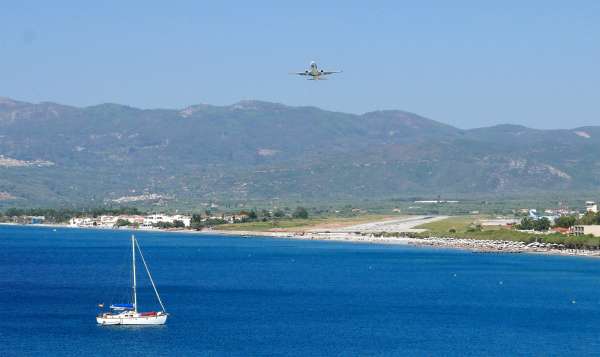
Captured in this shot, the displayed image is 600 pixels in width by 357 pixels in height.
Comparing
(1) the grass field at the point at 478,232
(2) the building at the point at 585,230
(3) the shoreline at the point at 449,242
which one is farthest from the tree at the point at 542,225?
(2) the building at the point at 585,230

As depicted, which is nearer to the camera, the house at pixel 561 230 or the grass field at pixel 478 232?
the grass field at pixel 478 232

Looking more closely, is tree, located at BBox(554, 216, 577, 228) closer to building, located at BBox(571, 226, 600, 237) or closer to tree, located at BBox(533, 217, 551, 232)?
tree, located at BBox(533, 217, 551, 232)

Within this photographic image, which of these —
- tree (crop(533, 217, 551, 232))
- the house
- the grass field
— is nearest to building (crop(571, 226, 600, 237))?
the house

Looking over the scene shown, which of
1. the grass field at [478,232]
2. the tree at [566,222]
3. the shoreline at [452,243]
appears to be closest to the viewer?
the shoreline at [452,243]

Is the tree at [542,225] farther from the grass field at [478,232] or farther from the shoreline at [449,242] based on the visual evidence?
the shoreline at [449,242]

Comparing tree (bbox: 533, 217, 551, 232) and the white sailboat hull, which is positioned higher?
tree (bbox: 533, 217, 551, 232)

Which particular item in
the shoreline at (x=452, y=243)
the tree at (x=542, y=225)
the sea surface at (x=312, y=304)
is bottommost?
the sea surface at (x=312, y=304)

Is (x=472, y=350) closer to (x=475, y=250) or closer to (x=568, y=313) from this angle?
(x=568, y=313)

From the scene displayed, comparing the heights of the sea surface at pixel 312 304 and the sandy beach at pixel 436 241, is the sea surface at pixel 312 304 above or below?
below

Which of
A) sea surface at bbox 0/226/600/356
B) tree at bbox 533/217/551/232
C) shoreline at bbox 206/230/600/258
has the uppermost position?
tree at bbox 533/217/551/232
